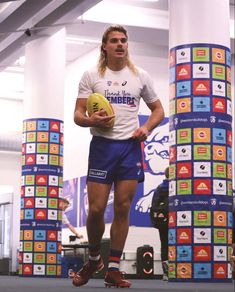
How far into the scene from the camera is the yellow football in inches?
176

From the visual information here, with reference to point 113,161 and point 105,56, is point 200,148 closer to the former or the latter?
point 105,56

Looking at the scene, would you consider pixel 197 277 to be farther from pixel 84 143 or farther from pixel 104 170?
pixel 84 143

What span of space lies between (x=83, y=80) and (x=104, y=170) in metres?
0.62

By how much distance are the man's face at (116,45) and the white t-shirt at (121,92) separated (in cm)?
11

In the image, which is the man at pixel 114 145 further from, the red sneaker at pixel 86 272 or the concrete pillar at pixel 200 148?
the concrete pillar at pixel 200 148

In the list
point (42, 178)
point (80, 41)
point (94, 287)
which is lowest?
point (94, 287)

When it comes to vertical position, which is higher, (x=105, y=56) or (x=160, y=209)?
(x=105, y=56)

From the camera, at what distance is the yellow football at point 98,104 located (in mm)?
4480

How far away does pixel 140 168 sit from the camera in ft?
15.2

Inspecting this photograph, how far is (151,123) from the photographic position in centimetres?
470

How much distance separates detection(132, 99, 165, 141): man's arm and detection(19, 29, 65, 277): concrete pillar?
25.9 feet

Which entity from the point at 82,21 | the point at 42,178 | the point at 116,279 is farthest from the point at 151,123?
the point at 82,21

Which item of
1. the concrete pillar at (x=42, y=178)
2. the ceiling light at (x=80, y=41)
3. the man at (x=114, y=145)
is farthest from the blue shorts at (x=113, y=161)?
the ceiling light at (x=80, y=41)

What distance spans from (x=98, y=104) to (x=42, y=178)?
8223 mm
